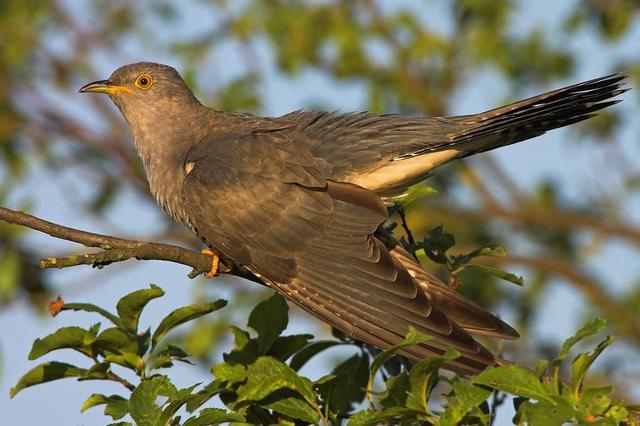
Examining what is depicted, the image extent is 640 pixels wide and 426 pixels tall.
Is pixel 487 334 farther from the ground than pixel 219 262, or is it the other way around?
pixel 219 262

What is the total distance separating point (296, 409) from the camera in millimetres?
3217

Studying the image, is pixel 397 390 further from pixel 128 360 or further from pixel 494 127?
pixel 494 127

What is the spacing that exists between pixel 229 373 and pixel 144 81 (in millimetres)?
2814

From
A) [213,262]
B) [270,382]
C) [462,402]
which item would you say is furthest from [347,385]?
[213,262]

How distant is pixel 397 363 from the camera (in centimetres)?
404

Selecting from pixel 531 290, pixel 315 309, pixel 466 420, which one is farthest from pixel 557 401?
pixel 531 290

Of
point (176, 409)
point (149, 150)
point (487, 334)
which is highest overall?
point (149, 150)

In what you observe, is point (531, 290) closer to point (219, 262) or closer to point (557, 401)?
point (219, 262)

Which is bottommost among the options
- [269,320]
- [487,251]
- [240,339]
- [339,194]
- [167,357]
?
[167,357]

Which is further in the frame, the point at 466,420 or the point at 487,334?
the point at 487,334

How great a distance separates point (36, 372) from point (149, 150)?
2045 millimetres

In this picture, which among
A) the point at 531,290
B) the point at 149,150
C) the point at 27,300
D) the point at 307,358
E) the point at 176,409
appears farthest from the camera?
the point at 531,290

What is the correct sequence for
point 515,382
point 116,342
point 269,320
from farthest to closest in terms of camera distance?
point 269,320
point 116,342
point 515,382

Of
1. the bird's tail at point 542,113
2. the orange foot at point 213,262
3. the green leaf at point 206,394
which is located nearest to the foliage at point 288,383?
the green leaf at point 206,394
